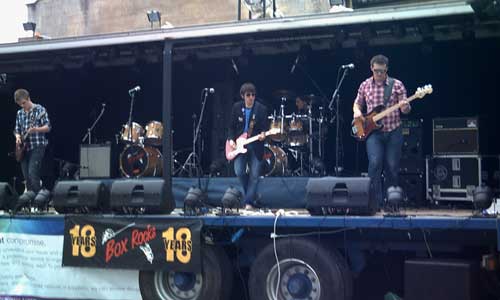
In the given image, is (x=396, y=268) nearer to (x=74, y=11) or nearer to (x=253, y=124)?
(x=253, y=124)

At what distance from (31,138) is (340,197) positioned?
4521mm

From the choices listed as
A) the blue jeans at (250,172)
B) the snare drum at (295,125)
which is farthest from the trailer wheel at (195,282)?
the snare drum at (295,125)

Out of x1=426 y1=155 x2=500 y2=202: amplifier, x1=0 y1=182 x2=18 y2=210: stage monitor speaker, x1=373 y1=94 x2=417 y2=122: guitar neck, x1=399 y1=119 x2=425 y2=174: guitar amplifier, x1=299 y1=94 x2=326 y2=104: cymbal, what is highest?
x1=299 y1=94 x2=326 y2=104: cymbal

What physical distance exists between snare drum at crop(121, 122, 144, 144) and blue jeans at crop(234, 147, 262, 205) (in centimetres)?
300

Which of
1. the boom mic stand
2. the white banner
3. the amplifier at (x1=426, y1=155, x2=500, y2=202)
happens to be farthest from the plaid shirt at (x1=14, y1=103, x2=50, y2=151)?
the amplifier at (x1=426, y1=155, x2=500, y2=202)

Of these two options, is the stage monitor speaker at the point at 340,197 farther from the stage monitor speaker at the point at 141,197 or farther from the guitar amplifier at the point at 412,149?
the guitar amplifier at the point at 412,149

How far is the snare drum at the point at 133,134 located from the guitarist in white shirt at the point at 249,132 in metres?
2.81

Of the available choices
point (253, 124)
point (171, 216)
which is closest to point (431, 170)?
point (253, 124)

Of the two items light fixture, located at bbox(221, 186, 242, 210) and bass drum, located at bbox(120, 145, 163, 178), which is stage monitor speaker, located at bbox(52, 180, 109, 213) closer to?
light fixture, located at bbox(221, 186, 242, 210)

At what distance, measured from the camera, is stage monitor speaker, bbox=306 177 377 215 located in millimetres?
5621

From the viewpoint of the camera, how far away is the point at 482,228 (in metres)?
5.20

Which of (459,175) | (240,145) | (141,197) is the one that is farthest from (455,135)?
(141,197)

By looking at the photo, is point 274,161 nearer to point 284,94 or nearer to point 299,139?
point 299,139

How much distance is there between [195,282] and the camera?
621cm
